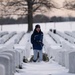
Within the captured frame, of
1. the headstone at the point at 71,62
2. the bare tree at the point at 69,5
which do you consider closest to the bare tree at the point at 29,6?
the bare tree at the point at 69,5

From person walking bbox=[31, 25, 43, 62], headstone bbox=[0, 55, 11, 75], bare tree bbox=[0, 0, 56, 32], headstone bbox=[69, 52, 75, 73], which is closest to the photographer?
headstone bbox=[0, 55, 11, 75]

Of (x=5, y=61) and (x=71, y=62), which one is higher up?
(x=5, y=61)

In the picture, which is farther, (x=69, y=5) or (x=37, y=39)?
(x=69, y=5)

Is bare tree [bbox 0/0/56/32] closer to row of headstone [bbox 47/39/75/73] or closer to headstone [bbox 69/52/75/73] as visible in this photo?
row of headstone [bbox 47/39/75/73]

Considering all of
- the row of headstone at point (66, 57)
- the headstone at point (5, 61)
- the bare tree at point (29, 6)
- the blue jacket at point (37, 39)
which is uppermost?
the bare tree at point (29, 6)

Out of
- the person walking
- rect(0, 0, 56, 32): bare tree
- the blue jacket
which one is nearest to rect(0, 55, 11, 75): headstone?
the person walking

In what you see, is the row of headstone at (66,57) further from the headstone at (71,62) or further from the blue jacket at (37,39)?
the blue jacket at (37,39)

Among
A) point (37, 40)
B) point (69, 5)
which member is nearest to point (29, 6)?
point (69, 5)

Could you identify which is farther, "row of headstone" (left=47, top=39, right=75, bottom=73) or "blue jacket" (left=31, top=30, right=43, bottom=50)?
"blue jacket" (left=31, top=30, right=43, bottom=50)

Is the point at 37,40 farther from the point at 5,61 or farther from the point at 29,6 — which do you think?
the point at 29,6

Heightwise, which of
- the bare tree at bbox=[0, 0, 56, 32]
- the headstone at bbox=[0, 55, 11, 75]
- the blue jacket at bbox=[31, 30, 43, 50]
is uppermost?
the bare tree at bbox=[0, 0, 56, 32]

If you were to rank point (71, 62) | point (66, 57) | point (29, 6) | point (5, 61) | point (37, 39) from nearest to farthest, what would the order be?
point (5, 61), point (71, 62), point (66, 57), point (37, 39), point (29, 6)

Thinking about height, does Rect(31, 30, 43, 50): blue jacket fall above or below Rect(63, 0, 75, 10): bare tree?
below

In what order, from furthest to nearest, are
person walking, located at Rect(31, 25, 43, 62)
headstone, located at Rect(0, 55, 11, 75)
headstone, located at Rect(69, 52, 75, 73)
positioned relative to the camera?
person walking, located at Rect(31, 25, 43, 62), headstone, located at Rect(69, 52, 75, 73), headstone, located at Rect(0, 55, 11, 75)
